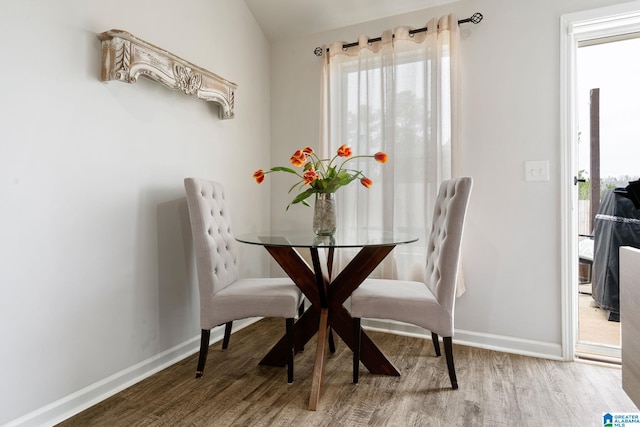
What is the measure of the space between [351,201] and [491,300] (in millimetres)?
1193

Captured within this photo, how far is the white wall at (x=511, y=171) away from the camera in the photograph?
2314 millimetres

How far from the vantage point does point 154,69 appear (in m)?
1.99

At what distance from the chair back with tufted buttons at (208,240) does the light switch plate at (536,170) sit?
77.3 inches

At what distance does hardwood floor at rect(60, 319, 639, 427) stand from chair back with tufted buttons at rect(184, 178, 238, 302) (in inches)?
19.5

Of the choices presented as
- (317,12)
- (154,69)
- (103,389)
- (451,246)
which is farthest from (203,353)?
(317,12)

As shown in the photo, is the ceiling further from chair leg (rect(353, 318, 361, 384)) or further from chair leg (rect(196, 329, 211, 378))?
chair leg (rect(196, 329, 211, 378))

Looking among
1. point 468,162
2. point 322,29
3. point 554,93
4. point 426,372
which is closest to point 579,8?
point 554,93

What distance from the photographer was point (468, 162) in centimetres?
252

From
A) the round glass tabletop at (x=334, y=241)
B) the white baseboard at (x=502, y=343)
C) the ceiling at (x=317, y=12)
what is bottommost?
the white baseboard at (x=502, y=343)

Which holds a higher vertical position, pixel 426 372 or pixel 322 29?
pixel 322 29

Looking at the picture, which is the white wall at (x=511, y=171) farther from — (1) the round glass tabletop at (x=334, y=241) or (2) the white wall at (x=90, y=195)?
(2) the white wall at (x=90, y=195)

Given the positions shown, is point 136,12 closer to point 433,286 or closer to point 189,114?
point 189,114

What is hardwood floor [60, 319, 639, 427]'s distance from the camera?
1.65m

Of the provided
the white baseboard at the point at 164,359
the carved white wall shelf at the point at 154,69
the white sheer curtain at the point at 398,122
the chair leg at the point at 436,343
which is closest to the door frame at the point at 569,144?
the white baseboard at the point at 164,359
